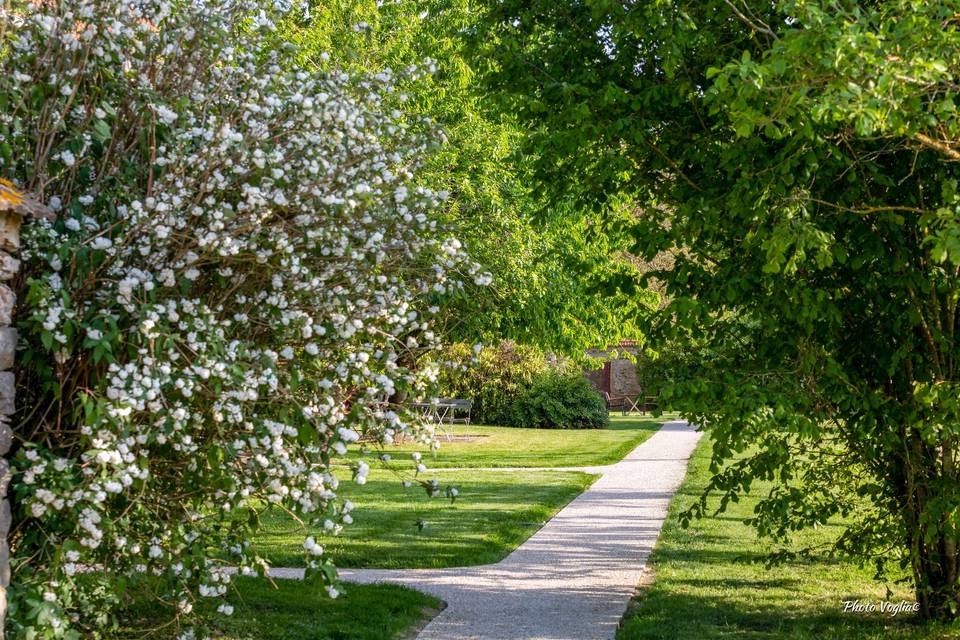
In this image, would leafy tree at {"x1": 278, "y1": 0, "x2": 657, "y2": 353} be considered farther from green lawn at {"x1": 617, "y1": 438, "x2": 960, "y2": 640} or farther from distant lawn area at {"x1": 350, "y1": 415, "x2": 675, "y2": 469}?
green lawn at {"x1": 617, "y1": 438, "x2": 960, "y2": 640}

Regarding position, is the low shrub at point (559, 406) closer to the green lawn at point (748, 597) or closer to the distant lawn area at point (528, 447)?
the distant lawn area at point (528, 447)

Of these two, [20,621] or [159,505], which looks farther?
[159,505]

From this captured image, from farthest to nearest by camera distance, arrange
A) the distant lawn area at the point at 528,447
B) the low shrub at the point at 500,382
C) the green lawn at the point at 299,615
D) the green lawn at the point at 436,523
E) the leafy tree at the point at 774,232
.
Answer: the low shrub at the point at 500,382 → the distant lawn area at the point at 528,447 → the green lawn at the point at 436,523 → the green lawn at the point at 299,615 → the leafy tree at the point at 774,232

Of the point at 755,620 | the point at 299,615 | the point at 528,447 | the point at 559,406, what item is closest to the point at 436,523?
the point at 299,615

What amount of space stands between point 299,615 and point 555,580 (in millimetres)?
2483

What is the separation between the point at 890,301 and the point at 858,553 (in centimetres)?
197

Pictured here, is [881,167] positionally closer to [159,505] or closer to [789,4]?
[789,4]

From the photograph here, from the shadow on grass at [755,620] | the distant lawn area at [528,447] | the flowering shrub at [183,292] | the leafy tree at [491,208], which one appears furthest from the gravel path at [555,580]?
the distant lawn area at [528,447]

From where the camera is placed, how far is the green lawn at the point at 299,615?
20.5ft

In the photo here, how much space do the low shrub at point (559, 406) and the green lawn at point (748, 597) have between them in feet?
63.3

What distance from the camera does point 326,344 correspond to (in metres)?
5.30

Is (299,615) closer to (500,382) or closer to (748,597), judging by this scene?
(748,597)

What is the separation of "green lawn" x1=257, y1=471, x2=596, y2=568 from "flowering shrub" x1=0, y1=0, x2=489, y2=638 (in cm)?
164

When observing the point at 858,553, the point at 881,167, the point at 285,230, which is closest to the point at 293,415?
the point at 285,230
